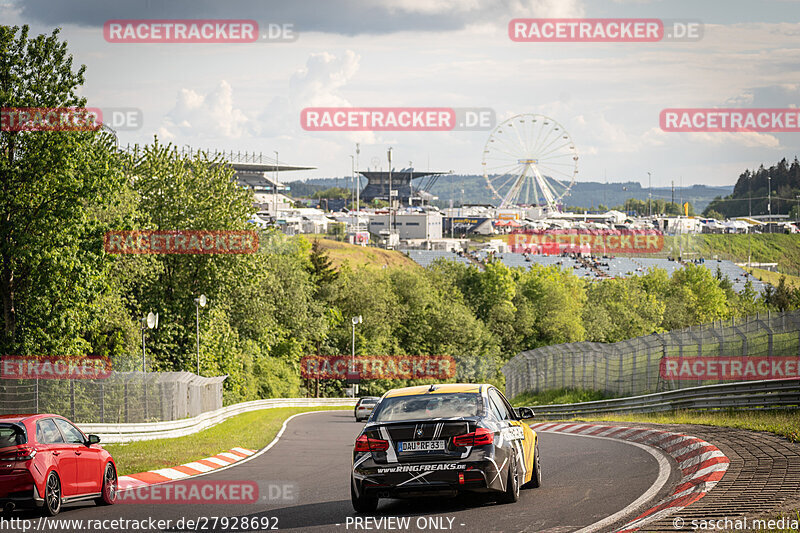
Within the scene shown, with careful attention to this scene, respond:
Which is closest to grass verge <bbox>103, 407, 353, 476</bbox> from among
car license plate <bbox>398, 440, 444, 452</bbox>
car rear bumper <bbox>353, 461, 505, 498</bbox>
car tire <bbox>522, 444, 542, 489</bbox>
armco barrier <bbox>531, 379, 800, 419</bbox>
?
car tire <bbox>522, 444, 542, 489</bbox>

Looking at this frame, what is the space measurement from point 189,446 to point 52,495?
1330 centimetres

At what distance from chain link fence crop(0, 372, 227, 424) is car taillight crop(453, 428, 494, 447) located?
1562 centimetres

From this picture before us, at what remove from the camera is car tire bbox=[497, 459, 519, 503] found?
1095 centimetres

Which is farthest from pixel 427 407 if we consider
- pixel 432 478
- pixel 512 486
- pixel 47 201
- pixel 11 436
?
pixel 47 201

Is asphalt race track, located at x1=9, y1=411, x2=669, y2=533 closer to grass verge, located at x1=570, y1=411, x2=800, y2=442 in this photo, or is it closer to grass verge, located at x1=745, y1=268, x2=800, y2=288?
grass verge, located at x1=570, y1=411, x2=800, y2=442

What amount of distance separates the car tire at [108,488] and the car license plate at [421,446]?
4875mm

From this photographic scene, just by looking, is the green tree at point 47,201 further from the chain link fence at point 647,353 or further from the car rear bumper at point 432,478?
the car rear bumper at point 432,478

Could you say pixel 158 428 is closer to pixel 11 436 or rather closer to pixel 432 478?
pixel 11 436

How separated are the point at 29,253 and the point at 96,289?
3.22 meters

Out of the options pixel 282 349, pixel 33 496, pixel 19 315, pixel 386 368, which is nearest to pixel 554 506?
pixel 33 496

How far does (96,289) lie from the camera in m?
37.3

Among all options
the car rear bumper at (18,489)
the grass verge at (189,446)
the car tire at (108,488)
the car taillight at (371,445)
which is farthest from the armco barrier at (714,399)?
the car rear bumper at (18,489)

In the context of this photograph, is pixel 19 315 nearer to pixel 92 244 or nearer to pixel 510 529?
pixel 92 244

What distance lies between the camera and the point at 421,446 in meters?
10.6
